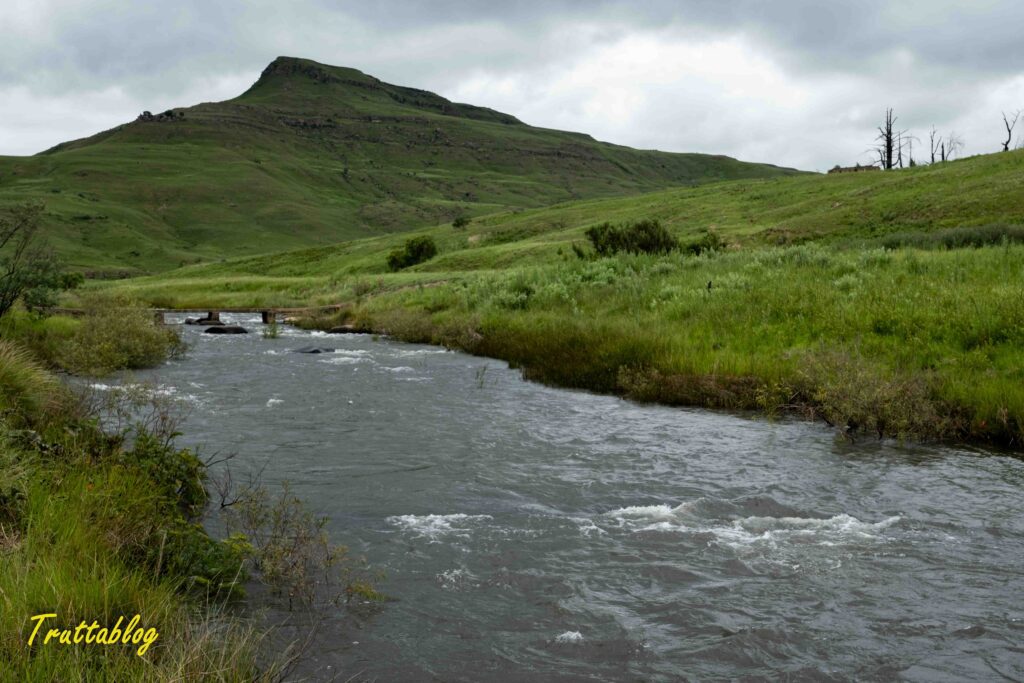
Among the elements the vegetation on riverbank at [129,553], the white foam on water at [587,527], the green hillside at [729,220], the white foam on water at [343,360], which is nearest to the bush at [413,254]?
the green hillside at [729,220]

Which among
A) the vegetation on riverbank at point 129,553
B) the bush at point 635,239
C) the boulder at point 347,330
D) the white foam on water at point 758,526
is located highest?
the bush at point 635,239

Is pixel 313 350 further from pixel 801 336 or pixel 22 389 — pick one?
pixel 801 336

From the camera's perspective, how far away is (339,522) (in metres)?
9.17

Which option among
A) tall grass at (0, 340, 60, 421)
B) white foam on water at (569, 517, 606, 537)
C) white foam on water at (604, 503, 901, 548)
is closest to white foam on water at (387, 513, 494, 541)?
white foam on water at (569, 517, 606, 537)

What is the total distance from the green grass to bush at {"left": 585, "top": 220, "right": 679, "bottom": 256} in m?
5.76

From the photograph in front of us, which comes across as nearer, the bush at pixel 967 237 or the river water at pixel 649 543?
the river water at pixel 649 543

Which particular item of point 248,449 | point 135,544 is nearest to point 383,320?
point 248,449

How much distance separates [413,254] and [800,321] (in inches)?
2196

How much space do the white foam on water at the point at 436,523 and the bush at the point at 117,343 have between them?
1379 centimetres

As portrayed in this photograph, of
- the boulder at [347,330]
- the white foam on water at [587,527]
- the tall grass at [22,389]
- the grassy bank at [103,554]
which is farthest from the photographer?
the boulder at [347,330]

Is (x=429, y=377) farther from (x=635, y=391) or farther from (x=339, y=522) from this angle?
(x=339, y=522)

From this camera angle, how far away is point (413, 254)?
71375 millimetres

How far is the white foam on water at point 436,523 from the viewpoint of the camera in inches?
348

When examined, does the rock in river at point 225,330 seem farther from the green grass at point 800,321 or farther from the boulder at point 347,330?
the green grass at point 800,321
